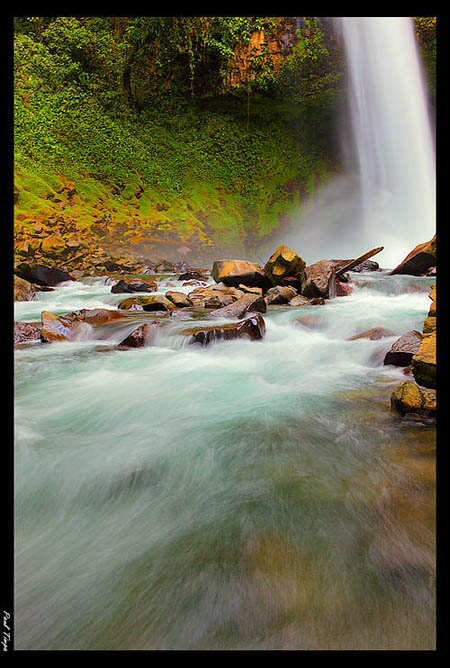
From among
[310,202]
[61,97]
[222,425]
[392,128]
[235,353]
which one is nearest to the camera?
[222,425]

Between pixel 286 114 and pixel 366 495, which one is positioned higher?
pixel 286 114

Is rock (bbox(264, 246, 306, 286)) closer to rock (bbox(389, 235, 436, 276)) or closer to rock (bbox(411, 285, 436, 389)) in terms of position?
rock (bbox(389, 235, 436, 276))

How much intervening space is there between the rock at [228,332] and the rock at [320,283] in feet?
11.4

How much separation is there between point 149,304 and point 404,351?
5521 mm

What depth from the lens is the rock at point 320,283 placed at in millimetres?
8328

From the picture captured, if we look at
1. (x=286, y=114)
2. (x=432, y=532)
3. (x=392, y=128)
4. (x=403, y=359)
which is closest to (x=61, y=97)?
(x=286, y=114)

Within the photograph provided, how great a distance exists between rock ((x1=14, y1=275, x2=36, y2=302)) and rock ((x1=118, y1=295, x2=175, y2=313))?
377 cm

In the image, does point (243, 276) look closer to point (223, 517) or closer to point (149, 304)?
point (149, 304)

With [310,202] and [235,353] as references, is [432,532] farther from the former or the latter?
[310,202]

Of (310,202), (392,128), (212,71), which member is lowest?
(310,202)

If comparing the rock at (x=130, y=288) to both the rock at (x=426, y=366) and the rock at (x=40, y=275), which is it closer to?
the rock at (x=40, y=275)

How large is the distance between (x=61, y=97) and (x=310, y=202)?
1821cm

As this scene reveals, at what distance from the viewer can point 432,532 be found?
1.37 metres

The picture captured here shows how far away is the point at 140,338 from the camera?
511cm
